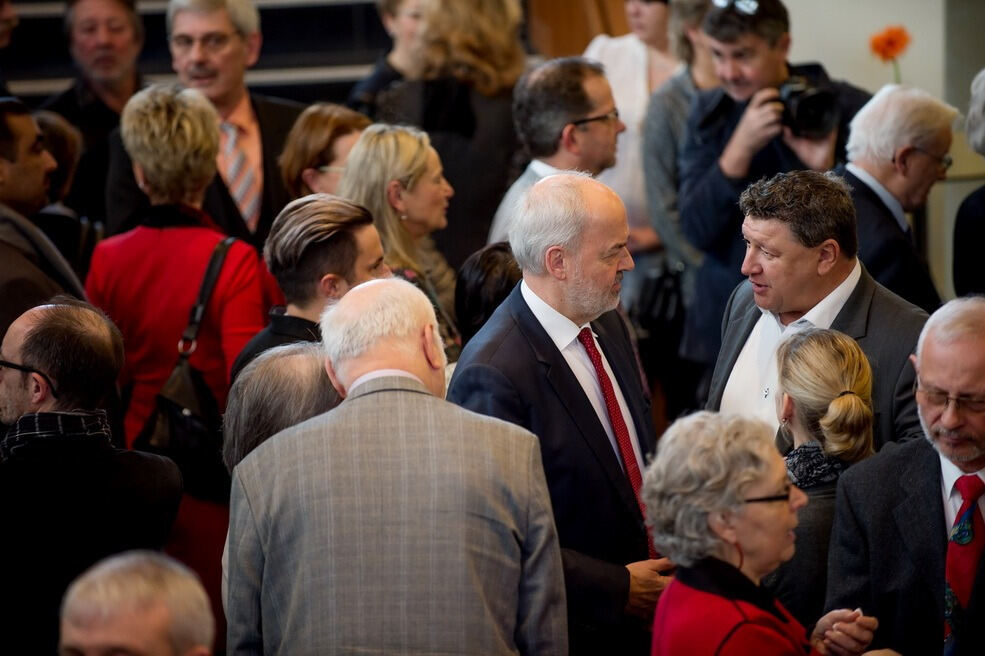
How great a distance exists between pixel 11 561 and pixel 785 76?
342 cm

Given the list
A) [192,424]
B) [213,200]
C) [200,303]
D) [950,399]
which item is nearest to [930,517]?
[950,399]

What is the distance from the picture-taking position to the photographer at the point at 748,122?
5.11 meters

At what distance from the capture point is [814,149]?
5.12 metres

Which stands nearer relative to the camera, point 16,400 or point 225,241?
point 16,400

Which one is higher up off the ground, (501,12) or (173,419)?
(501,12)

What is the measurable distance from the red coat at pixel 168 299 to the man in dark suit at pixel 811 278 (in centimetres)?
165

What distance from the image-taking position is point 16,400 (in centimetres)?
328

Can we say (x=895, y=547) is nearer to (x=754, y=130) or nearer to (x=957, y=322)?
(x=957, y=322)

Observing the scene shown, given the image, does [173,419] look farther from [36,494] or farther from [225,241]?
[36,494]

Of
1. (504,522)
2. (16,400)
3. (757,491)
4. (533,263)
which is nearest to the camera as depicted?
(757,491)

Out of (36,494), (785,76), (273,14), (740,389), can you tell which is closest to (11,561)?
(36,494)

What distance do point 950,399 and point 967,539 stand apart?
302 mm

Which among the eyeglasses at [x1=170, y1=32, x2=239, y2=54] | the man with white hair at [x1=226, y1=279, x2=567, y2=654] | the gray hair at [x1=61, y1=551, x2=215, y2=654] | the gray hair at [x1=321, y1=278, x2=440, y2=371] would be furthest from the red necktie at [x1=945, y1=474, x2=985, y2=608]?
the eyeglasses at [x1=170, y1=32, x2=239, y2=54]

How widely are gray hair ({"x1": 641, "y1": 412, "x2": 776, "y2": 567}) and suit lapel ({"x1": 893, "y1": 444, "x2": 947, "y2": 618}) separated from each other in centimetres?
51
